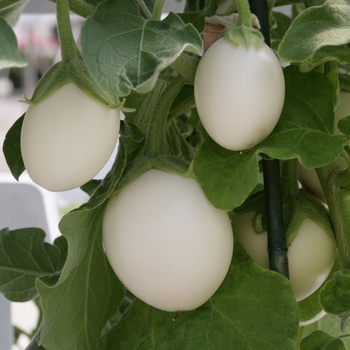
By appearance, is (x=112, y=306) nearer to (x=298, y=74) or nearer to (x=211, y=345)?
(x=211, y=345)

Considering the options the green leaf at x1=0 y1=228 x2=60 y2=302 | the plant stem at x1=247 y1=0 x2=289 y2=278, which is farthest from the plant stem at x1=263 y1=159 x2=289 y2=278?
the green leaf at x1=0 y1=228 x2=60 y2=302

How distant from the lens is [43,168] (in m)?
0.28

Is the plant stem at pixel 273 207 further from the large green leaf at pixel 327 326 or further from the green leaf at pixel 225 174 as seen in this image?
the large green leaf at pixel 327 326

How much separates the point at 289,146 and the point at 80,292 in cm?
16

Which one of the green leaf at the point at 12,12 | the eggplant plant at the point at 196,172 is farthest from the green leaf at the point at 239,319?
the green leaf at the point at 12,12

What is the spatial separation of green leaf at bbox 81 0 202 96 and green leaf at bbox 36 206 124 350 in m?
0.10

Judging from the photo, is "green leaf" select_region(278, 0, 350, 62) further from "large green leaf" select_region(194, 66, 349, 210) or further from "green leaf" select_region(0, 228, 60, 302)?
"green leaf" select_region(0, 228, 60, 302)

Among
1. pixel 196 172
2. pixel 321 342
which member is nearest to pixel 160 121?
pixel 196 172

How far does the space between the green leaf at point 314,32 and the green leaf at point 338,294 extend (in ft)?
0.41

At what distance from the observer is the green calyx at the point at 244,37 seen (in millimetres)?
283

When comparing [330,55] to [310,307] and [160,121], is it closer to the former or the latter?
[160,121]

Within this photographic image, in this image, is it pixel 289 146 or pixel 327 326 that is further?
pixel 327 326

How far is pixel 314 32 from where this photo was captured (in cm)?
27

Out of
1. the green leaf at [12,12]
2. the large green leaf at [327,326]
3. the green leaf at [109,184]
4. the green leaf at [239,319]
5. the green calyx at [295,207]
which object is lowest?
the large green leaf at [327,326]
